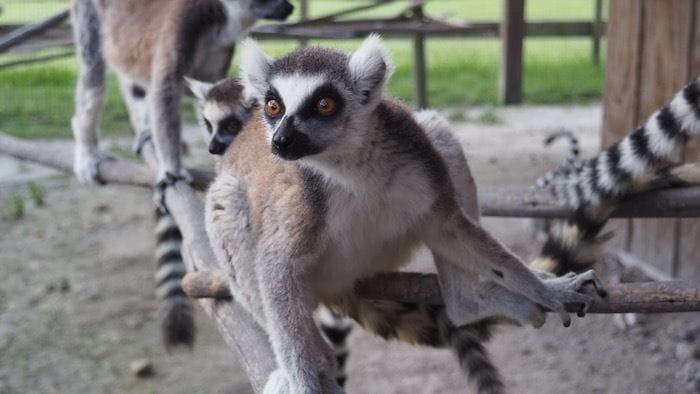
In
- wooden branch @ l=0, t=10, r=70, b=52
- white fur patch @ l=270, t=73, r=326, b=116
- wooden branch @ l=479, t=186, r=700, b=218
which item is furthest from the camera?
wooden branch @ l=0, t=10, r=70, b=52

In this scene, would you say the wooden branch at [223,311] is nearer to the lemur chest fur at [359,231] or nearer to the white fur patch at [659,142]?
the lemur chest fur at [359,231]

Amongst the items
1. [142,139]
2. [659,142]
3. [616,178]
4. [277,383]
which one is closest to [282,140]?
[277,383]

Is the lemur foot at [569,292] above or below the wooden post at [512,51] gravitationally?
above

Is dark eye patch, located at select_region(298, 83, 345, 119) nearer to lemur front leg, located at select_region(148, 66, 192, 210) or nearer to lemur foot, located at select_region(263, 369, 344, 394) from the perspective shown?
lemur foot, located at select_region(263, 369, 344, 394)

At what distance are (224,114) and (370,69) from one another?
52.5 inches

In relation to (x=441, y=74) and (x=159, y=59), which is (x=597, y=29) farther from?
(x=159, y=59)

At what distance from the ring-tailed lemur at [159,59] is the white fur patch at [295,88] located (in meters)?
1.86

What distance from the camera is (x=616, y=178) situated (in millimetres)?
3219

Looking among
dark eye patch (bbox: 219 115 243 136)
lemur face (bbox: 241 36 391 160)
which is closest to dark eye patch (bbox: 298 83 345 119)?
lemur face (bbox: 241 36 391 160)

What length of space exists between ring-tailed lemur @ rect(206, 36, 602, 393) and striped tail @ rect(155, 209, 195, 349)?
1.43m

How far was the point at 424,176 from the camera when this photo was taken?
2.74 metres

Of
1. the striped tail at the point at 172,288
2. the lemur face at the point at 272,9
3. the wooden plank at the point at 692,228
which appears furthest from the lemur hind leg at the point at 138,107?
the wooden plank at the point at 692,228

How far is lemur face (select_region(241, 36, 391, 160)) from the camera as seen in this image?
2625 millimetres

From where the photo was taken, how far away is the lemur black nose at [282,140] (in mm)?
2547
